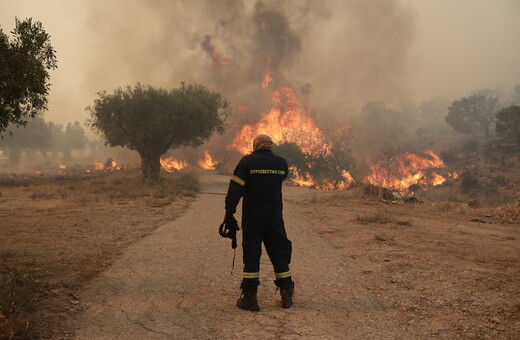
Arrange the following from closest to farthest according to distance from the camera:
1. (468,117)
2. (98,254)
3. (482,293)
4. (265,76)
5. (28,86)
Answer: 1. (482,293)
2. (28,86)
3. (98,254)
4. (265,76)
5. (468,117)

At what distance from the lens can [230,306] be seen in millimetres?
5043

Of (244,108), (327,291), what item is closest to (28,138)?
(244,108)

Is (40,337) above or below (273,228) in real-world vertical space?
below

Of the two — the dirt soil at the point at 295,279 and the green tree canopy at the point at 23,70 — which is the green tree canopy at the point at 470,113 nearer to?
the dirt soil at the point at 295,279

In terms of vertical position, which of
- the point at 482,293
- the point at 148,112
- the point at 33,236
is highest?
the point at 148,112

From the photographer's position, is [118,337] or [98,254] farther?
[98,254]

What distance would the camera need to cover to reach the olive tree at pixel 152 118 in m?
25.7

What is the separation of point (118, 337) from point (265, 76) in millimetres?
52363

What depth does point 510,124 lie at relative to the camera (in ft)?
180

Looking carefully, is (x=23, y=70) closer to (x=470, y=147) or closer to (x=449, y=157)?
(x=449, y=157)

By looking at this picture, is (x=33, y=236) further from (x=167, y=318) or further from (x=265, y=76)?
(x=265, y=76)

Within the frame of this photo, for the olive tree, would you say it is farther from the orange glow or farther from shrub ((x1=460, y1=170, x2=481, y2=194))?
shrub ((x1=460, y1=170, x2=481, y2=194))

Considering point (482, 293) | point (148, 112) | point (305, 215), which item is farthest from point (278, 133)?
point (482, 293)

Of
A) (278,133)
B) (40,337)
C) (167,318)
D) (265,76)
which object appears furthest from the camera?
(265,76)
